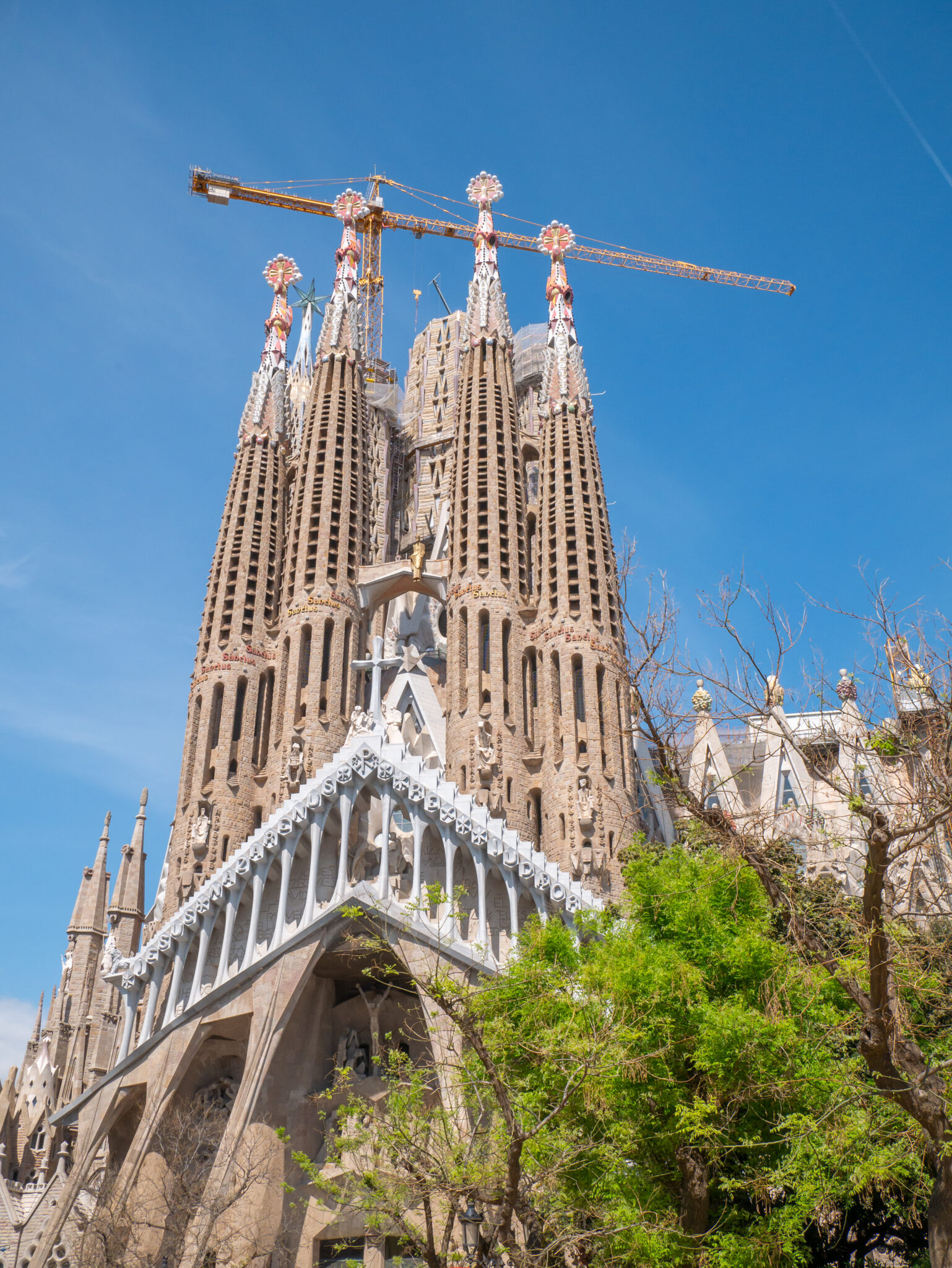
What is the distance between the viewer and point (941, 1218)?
29.5 feet

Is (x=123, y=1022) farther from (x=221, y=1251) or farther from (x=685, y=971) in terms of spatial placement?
(x=685, y=971)

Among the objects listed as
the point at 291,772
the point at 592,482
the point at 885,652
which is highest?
the point at 592,482

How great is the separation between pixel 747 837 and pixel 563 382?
32.2 meters

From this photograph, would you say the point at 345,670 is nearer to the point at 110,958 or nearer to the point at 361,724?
the point at 361,724

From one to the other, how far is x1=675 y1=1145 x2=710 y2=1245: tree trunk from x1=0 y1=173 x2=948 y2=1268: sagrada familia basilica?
12.7 feet

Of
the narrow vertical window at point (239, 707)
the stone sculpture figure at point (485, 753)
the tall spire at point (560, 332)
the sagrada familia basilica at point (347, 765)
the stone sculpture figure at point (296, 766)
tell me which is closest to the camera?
the sagrada familia basilica at point (347, 765)

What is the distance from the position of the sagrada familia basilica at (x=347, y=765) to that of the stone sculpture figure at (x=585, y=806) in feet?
0.20

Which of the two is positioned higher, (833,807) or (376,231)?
(376,231)

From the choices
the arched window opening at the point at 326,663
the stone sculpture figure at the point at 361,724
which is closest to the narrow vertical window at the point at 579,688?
the stone sculpture figure at the point at 361,724

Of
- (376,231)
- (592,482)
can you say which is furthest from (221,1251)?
(376,231)

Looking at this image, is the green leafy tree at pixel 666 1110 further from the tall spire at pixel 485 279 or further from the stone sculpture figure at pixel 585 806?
the tall spire at pixel 485 279

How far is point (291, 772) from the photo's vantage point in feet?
107

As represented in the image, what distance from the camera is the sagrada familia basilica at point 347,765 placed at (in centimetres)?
2533

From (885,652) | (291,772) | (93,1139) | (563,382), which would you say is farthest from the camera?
(563,382)
